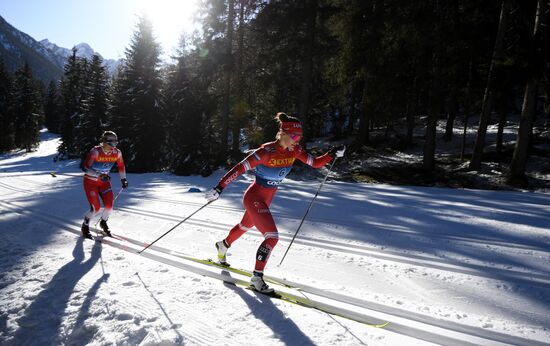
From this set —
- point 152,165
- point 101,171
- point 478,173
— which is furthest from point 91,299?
point 152,165

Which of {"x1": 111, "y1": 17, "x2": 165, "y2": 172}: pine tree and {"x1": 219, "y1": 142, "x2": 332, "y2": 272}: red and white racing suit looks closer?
{"x1": 219, "y1": 142, "x2": 332, "y2": 272}: red and white racing suit

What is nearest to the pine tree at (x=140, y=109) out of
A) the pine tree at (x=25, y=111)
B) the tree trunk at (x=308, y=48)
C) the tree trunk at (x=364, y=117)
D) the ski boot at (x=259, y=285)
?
the tree trunk at (x=308, y=48)

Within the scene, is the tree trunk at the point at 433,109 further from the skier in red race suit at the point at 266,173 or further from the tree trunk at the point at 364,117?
the skier in red race suit at the point at 266,173

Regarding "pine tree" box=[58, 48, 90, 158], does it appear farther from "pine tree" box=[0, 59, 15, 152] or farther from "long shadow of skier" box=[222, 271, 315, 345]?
"long shadow of skier" box=[222, 271, 315, 345]

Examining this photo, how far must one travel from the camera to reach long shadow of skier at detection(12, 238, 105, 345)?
3.42 metres

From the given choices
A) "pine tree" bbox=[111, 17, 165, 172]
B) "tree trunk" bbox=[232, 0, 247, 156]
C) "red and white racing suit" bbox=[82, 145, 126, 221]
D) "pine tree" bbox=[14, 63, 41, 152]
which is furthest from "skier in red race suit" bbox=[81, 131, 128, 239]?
"pine tree" bbox=[14, 63, 41, 152]

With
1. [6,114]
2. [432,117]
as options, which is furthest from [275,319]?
[6,114]

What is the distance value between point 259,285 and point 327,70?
59.9 feet

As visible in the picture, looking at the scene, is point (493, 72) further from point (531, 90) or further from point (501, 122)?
point (501, 122)

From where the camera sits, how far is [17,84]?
2136 inches

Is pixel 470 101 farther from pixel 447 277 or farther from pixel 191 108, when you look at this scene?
pixel 447 277

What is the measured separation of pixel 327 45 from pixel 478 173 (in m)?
10.5

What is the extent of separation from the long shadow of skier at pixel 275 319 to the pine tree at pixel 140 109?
71.5 feet

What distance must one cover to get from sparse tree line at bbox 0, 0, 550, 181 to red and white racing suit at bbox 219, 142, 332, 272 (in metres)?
12.4
